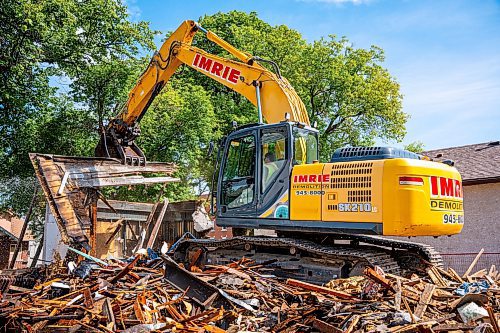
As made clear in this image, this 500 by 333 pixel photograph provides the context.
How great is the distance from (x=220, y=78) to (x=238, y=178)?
2483 mm

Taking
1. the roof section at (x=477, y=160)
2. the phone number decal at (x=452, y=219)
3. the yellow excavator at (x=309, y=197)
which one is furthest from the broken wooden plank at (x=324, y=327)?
the roof section at (x=477, y=160)

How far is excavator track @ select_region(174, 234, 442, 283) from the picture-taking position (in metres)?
8.23

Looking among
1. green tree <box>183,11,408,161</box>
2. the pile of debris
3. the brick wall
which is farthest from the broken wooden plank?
green tree <box>183,11,408,161</box>

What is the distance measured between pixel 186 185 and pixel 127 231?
5.69 metres

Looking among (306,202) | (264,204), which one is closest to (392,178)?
(306,202)

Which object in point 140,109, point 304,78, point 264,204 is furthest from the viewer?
point 304,78

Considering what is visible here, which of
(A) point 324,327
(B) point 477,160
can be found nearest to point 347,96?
(B) point 477,160

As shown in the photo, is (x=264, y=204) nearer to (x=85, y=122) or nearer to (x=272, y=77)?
(x=272, y=77)

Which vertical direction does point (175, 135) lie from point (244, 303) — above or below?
above

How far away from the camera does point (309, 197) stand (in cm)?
834

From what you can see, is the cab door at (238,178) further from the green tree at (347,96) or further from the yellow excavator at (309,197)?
the green tree at (347,96)

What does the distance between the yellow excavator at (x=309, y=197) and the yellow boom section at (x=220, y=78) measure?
3cm

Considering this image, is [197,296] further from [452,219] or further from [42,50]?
[42,50]

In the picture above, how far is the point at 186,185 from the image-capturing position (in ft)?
68.4
